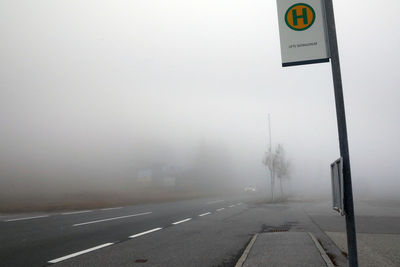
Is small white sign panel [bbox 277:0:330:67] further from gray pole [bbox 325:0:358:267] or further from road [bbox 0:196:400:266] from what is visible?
road [bbox 0:196:400:266]

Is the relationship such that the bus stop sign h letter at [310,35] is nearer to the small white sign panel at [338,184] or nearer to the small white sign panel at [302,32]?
the small white sign panel at [302,32]

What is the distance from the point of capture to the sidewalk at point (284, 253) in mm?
5617

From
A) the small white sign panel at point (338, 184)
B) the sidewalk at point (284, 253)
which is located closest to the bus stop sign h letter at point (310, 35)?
the small white sign panel at point (338, 184)

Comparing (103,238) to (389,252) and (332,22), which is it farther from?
(332,22)

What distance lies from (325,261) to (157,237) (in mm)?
4813

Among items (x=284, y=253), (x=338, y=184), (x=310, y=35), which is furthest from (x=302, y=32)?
(x=284, y=253)

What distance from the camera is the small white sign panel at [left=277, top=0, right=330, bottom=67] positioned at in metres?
3.41

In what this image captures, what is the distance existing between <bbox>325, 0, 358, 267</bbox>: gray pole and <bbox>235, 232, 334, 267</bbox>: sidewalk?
293 cm

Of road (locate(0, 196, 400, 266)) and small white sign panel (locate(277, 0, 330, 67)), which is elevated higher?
small white sign panel (locate(277, 0, 330, 67))

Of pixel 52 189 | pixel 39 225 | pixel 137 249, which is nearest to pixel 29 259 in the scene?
pixel 137 249

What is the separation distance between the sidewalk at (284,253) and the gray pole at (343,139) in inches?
115

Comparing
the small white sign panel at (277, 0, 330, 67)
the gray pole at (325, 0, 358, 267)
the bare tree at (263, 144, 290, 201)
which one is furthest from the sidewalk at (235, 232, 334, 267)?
the bare tree at (263, 144, 290, 201)

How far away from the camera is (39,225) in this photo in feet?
35.2

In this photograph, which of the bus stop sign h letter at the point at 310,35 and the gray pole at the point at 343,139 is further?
the bus stop sign h letter at the point at 310,35
